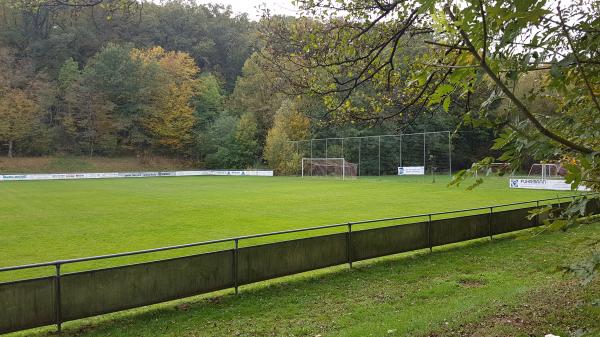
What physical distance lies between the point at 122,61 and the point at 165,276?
232 ft

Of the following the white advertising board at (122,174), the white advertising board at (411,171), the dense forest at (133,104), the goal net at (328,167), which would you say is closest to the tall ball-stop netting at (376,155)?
the goal net at (328,167)

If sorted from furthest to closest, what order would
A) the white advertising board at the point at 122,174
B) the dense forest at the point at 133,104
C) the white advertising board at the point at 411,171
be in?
the dense forest at the point at 133,104 < the white advertising board at the point at 122,174 < the white advertising board at the point at 411,171

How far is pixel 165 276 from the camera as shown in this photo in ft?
25.5

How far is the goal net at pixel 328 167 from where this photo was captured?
55625mm

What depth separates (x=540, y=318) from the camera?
5793 mm

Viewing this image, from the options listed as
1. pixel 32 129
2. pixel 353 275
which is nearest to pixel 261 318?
pixel 353 275

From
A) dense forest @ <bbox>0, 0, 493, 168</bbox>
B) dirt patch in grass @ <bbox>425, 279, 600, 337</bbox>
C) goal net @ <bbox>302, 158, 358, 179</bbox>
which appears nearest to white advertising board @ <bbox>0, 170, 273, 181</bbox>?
dense forest @ <bbox>0, 0, 493, 168</bbox>

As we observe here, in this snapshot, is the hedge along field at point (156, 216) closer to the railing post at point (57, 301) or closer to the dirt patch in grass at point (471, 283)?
the railing post at point (57, 301)

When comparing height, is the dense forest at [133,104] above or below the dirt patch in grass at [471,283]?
above

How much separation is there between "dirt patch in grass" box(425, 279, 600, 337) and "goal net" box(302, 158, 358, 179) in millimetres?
46480

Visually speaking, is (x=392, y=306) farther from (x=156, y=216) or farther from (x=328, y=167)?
(x=328, y=167)

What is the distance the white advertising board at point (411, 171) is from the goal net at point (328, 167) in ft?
20.1

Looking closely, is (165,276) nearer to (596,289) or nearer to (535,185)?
(596,289)

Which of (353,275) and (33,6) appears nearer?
(33,6)
